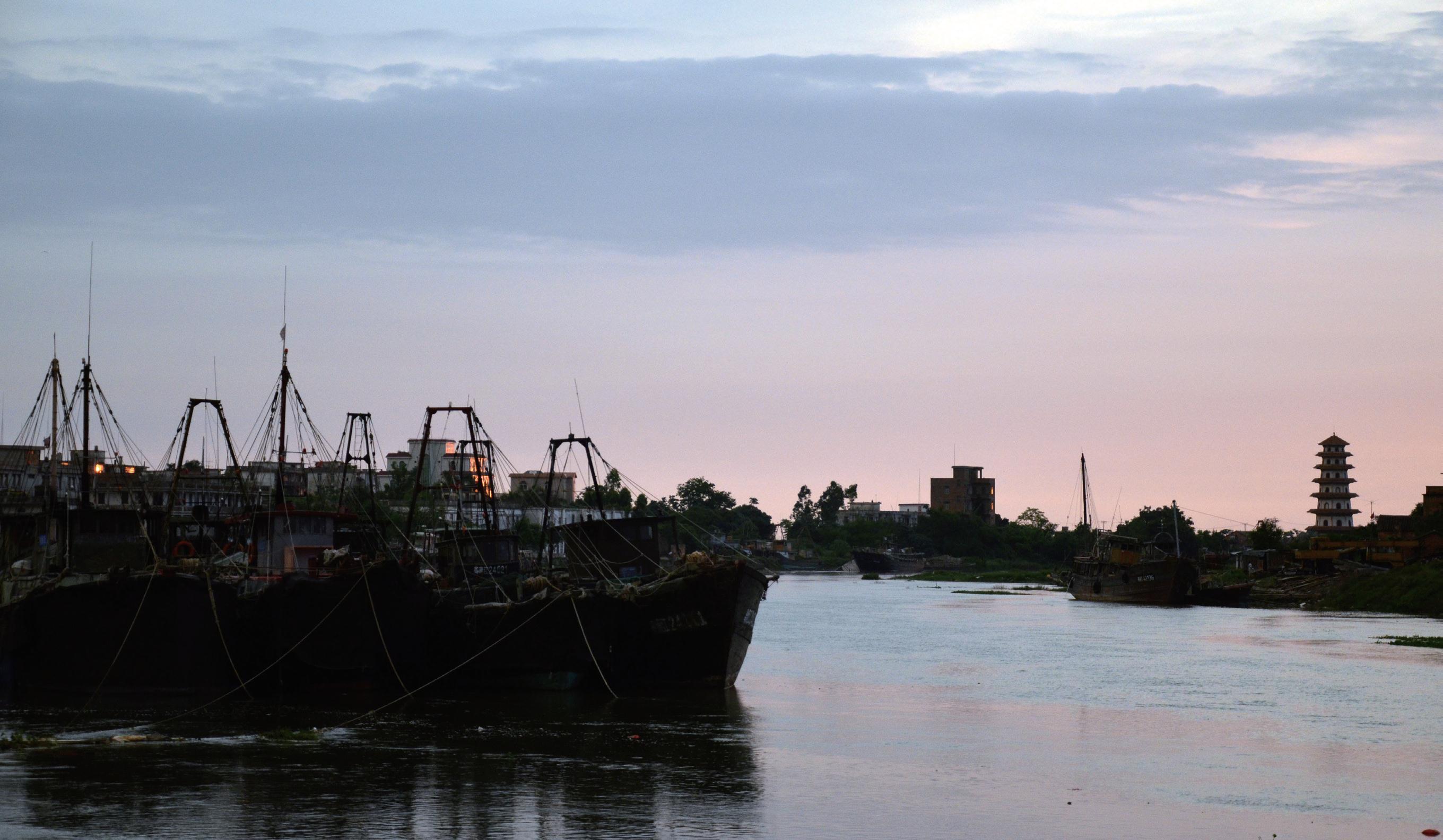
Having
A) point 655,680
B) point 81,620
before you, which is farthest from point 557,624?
point 81,620

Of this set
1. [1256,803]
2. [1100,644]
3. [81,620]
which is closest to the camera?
[1256,803]

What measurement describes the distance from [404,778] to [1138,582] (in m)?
109

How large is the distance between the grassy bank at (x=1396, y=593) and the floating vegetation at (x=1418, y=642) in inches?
1218

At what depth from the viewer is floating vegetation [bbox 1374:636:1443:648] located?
7056 cm

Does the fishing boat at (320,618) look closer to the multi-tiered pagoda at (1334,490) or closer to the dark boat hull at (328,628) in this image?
the dark boat hull at (328,628)

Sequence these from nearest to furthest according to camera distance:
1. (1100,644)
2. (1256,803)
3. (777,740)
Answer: (1256,803), (777,740), (1100,644)

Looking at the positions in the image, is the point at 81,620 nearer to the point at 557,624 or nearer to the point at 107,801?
the point at 557,624

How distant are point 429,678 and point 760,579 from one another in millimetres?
11749

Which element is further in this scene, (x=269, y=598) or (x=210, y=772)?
(x=269, y=598)

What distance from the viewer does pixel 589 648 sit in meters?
46.2

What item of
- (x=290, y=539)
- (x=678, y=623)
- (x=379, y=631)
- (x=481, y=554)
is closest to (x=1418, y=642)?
(x=678, y=623)

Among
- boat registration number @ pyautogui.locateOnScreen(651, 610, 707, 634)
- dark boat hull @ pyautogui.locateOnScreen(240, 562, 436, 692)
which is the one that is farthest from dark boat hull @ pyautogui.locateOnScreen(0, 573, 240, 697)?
boat registration number @ pyautogui.locateOnScreen(651, 610, 707, 634)

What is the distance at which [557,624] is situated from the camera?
154ft

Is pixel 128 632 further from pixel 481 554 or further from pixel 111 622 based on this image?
pixel 481 554
